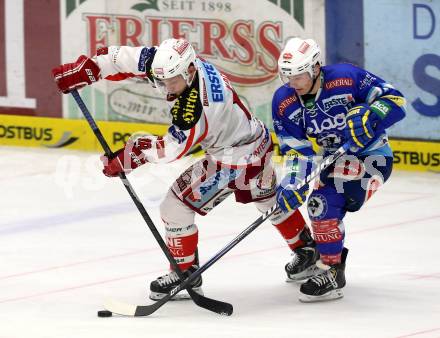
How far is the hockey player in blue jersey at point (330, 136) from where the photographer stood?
6.74 metres

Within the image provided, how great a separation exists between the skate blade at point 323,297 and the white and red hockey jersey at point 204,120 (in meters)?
0.72

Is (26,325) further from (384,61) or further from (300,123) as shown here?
(384,61)

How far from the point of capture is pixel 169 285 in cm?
705

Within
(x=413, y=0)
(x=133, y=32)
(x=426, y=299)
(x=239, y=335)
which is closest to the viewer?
(x=239, y=335)

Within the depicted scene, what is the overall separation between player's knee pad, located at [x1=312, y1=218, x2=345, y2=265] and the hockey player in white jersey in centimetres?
33

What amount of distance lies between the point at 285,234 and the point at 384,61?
10.1 feet

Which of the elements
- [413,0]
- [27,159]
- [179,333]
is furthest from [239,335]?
[27,159]

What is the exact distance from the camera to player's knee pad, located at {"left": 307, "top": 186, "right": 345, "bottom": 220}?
22.4 ft

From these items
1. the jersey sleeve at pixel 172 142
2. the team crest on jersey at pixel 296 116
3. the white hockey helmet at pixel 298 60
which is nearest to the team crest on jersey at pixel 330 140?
the team crest on jersey at pixel 296 116

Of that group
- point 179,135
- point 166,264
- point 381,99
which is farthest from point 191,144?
point 166,264

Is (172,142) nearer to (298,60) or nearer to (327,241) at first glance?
(298,60)

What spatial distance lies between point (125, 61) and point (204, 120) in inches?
27.2

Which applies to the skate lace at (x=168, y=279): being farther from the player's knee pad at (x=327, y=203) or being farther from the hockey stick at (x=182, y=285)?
the player's knee pad at (x=327, y=203)

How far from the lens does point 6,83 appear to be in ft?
37.4
